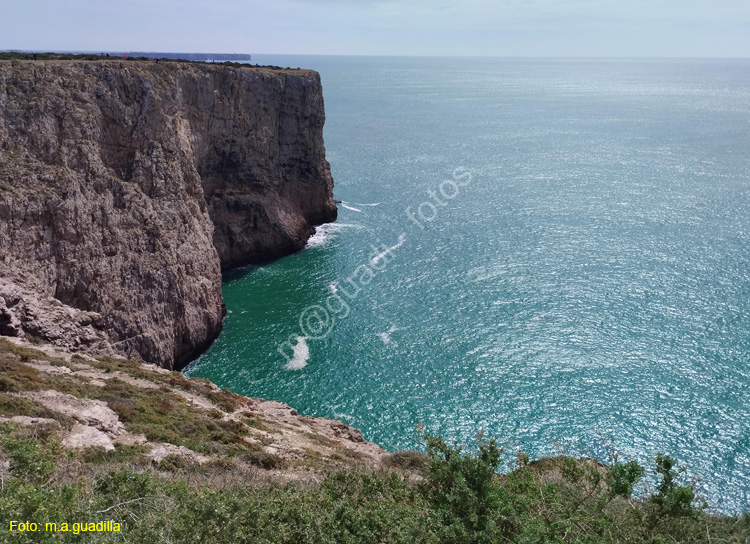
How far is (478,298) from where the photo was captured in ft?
182

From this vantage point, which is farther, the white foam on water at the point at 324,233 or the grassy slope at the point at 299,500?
the white foam on water at the point at 324,233

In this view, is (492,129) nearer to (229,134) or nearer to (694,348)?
(229,134)

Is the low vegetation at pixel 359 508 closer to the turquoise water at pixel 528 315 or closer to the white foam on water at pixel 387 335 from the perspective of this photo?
the turquoise water at pixel 528 315

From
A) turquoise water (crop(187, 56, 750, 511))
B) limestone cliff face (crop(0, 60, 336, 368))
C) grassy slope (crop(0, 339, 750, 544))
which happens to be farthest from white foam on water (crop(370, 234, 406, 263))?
grassy slope (crop(0, 339, 750, 544))

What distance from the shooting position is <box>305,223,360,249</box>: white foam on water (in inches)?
2886

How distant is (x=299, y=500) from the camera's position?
718 inches

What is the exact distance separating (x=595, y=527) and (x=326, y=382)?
28167 millimetres

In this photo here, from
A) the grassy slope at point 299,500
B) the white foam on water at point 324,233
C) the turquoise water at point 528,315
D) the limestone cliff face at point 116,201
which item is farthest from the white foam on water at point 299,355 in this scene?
the white foam on water at point 324,233

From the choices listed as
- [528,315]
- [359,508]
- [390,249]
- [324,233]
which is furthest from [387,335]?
[359,508]

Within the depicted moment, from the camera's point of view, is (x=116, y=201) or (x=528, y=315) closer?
(x=116, y=201)

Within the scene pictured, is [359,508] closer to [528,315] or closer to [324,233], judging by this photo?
[528,315]

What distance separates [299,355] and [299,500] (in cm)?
2995

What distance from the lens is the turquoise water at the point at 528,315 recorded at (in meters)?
39.1

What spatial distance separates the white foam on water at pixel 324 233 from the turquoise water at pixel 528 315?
408 millimetres
